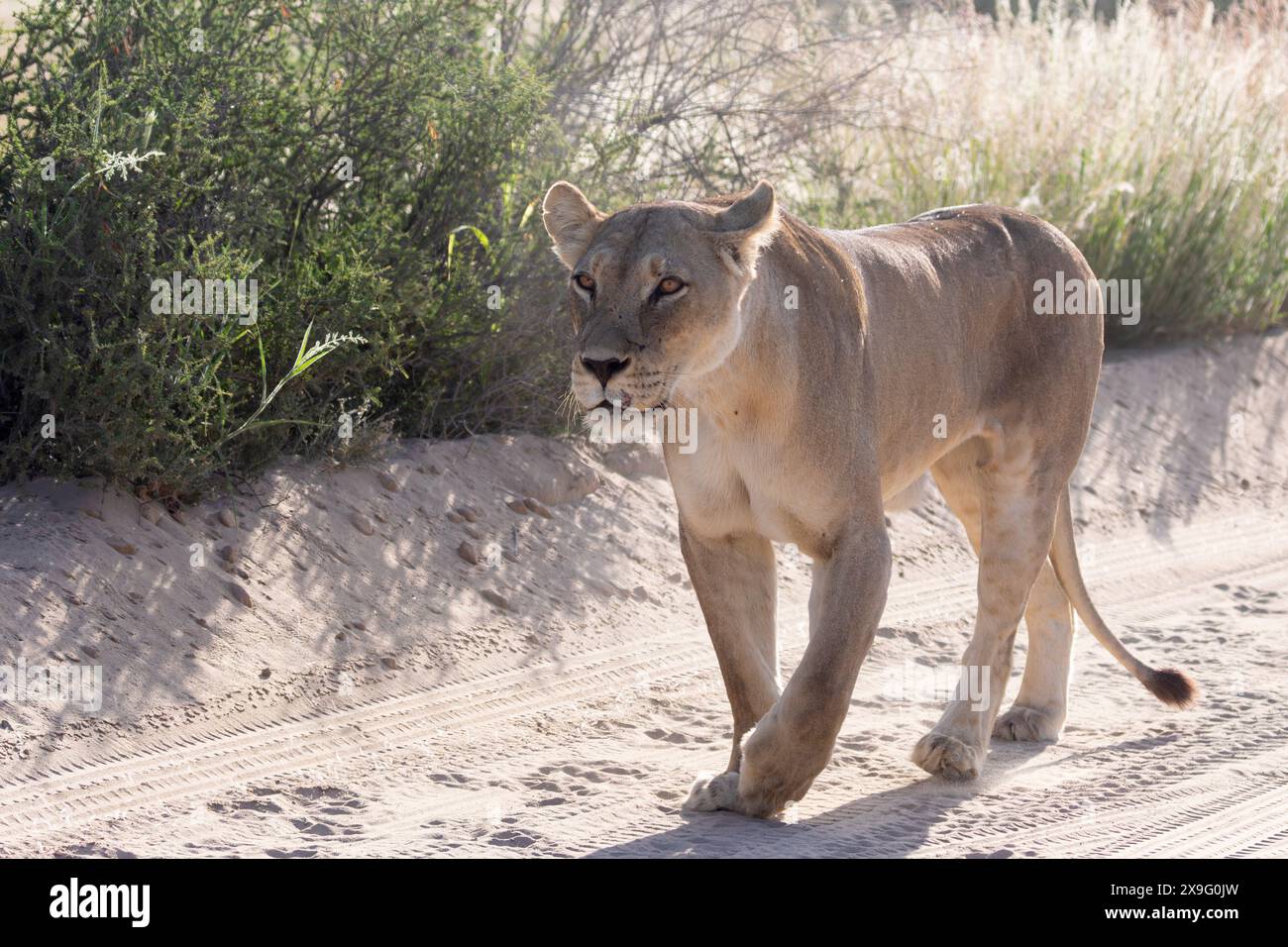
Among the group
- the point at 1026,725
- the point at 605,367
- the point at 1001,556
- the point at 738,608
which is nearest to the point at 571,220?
the point at 605,367

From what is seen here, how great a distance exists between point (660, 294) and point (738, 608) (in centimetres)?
98

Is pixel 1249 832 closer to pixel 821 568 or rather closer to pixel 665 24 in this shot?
pixel 821 568

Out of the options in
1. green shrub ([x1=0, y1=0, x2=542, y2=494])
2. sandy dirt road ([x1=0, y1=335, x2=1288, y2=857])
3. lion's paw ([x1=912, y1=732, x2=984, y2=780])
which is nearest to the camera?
sandy dirt road ([x1=0, y1=335, x2=1288, y2=857])

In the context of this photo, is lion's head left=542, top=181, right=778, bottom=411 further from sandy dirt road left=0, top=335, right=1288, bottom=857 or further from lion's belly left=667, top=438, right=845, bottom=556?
sandy dirt road left=0, top=335, right=1288, bottom=857

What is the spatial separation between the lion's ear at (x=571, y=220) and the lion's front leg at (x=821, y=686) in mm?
1087

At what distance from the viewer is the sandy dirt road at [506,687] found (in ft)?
14.8

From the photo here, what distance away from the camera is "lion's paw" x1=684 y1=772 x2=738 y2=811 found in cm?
461

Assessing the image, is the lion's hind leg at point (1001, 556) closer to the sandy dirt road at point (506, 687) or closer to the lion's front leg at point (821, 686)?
the sandy dirt road at point (506, 687)

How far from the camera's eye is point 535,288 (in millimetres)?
7625

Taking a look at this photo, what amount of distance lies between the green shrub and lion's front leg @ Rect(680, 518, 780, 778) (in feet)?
6.58

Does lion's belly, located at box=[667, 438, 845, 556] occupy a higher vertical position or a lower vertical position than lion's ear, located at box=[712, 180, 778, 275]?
lower

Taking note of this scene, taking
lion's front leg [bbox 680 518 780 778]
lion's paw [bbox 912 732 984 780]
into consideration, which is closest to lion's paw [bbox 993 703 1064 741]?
lion's paw [bbox 912 732 984 780]

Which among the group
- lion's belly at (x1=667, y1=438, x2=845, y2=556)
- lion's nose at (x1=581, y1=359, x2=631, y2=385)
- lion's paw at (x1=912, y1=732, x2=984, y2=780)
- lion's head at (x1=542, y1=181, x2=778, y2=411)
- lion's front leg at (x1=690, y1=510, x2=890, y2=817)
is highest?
lion's head at (x1=542, y1=181, x2=778, y2=411)
